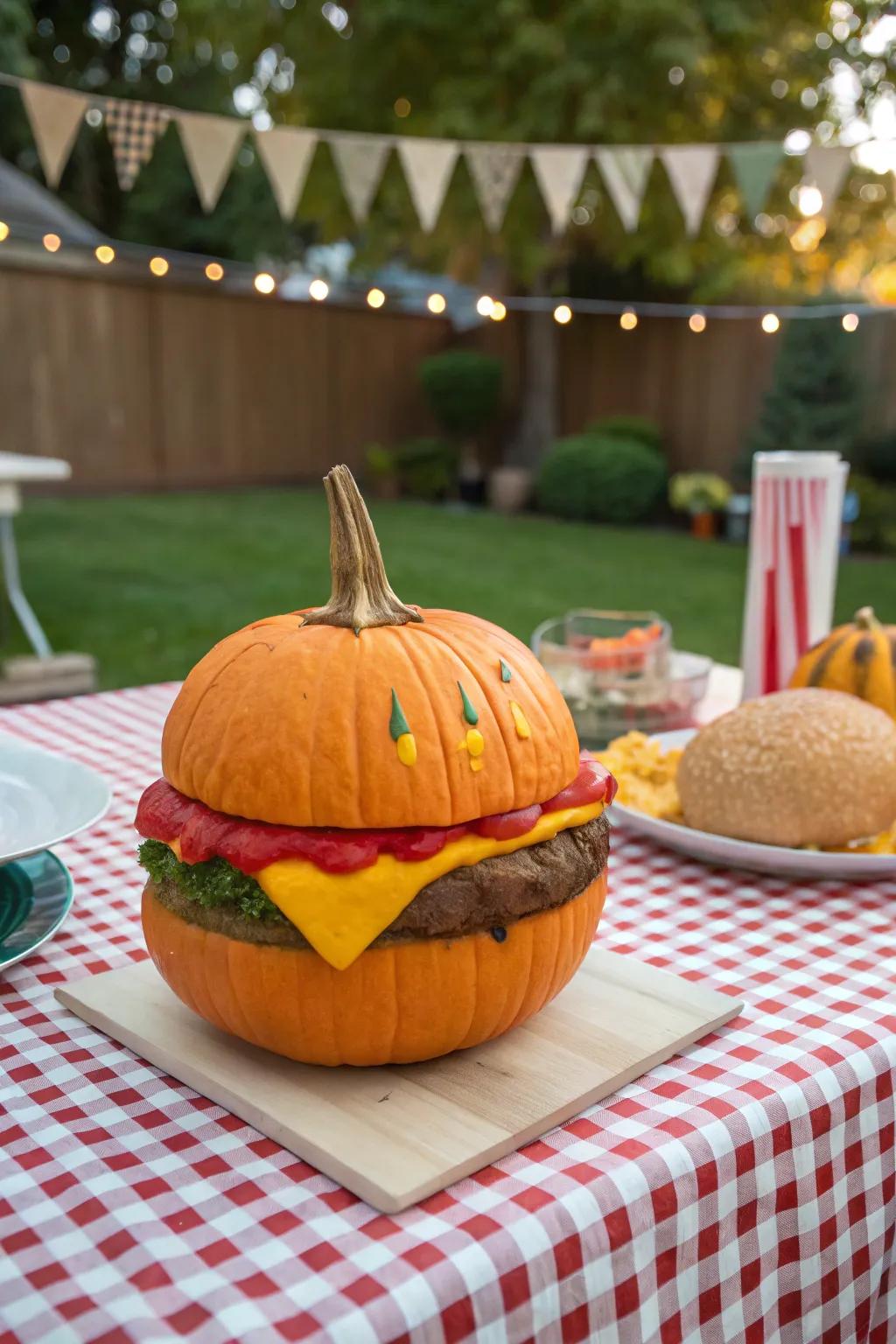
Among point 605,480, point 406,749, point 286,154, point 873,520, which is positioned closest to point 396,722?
point 406,749

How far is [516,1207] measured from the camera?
61 centimetres

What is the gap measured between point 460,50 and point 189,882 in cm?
1104

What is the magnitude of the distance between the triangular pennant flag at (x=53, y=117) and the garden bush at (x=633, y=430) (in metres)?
7.37

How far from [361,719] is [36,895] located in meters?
0.44

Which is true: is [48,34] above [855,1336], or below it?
above

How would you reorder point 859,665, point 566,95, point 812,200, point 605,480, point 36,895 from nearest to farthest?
point 36,895
point 859,665
point 812,200
point 605,480
point 566,95

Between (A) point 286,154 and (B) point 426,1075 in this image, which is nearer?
(B) point 426,1075

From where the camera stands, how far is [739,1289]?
0.71 m

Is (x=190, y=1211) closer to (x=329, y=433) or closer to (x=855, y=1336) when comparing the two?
(x=855, y=1336)

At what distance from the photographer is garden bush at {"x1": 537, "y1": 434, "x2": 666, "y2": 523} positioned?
371 inches

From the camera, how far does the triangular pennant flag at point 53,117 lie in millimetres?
3156

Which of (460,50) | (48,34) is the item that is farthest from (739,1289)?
(48,34)

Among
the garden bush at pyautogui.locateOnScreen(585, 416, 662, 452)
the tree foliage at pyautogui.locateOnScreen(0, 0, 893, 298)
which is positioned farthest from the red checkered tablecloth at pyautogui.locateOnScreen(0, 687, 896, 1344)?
the garden bush at pyautogui.locateOnScreen(585, 416, 662, 452)

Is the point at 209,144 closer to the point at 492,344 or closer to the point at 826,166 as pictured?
the point at 826,166
